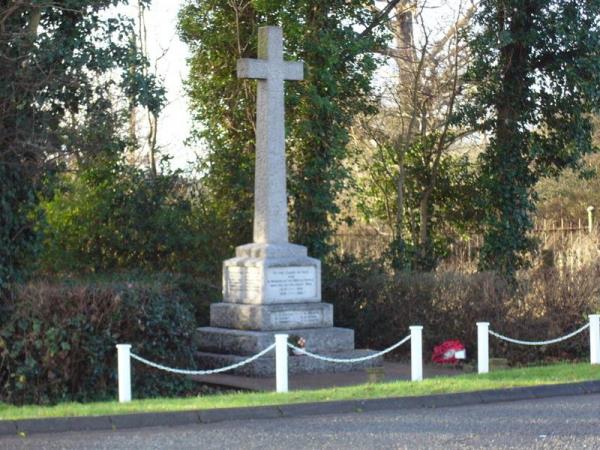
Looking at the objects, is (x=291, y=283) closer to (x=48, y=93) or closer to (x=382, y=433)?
(x=48, y=93)

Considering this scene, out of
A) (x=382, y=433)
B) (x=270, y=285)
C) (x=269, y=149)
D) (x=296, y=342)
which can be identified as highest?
(x=269, y=149)

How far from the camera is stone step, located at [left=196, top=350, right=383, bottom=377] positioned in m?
18.2

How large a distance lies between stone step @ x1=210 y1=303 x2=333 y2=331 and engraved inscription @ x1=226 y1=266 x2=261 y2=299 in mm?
220

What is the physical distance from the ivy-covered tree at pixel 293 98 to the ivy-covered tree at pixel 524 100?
2.89 meters

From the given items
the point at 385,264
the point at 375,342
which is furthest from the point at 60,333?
the point at 385,264

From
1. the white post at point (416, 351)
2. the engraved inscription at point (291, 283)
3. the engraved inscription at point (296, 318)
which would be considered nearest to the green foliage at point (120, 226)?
the engraved inscription at point (291, 283)

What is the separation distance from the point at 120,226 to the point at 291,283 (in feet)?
25.0

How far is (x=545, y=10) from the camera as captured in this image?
90.7 feet

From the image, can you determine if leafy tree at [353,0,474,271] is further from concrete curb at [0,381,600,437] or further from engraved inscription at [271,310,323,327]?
concrete curb at [0,381,600,437]

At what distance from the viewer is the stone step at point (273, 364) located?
1823cm

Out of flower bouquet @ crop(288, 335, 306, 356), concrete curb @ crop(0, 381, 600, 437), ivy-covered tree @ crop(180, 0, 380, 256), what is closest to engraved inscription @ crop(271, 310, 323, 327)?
flower bouquet @ crop(288, 335, 306, 356)

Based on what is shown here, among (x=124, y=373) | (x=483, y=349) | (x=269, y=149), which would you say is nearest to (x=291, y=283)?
Answer: (x=269, y=149)

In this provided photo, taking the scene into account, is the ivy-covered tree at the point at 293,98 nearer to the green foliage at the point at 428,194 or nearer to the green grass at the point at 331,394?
the green foliage at the point at 428,194

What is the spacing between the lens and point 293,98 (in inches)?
1009
